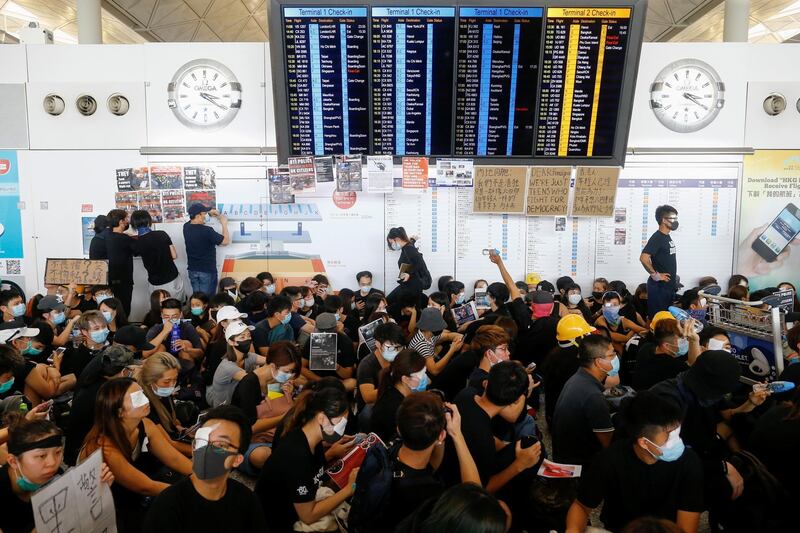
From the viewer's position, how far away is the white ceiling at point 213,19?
10414 millimetres

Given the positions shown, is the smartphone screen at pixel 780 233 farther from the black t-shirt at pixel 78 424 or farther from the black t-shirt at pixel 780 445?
the black t-shirt at pixel 78 424

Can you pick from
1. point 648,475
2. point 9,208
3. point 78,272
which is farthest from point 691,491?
point 9,208

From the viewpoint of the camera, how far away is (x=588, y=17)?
20.1ft

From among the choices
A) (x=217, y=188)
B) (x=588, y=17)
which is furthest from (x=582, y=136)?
(x=217, y=188)

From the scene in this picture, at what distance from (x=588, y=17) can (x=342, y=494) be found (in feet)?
18.8

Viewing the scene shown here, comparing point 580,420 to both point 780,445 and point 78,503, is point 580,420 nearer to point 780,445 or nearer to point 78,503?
point 780,445

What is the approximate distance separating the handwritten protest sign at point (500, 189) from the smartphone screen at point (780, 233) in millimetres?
3292

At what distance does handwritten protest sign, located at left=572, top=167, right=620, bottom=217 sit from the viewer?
7.06 meters

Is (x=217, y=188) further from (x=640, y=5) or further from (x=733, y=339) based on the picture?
(x=733, y=339)

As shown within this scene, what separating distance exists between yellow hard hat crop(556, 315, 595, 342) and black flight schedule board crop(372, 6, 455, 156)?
3257 millimetres

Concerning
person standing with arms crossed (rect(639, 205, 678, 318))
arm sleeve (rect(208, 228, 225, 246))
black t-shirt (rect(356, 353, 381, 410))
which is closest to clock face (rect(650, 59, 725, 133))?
person standing with arms crossed (rect(639, 205, 678, 318))

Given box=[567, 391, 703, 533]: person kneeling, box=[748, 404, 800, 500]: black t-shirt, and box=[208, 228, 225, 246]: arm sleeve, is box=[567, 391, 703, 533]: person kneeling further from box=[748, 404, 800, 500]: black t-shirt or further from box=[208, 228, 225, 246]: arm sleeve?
box=[208, 228, 225, 246]: arm sleeve

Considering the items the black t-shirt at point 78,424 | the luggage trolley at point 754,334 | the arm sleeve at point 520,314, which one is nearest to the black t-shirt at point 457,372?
the arm sleeve at point 520,314

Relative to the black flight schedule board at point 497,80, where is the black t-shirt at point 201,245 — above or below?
below
